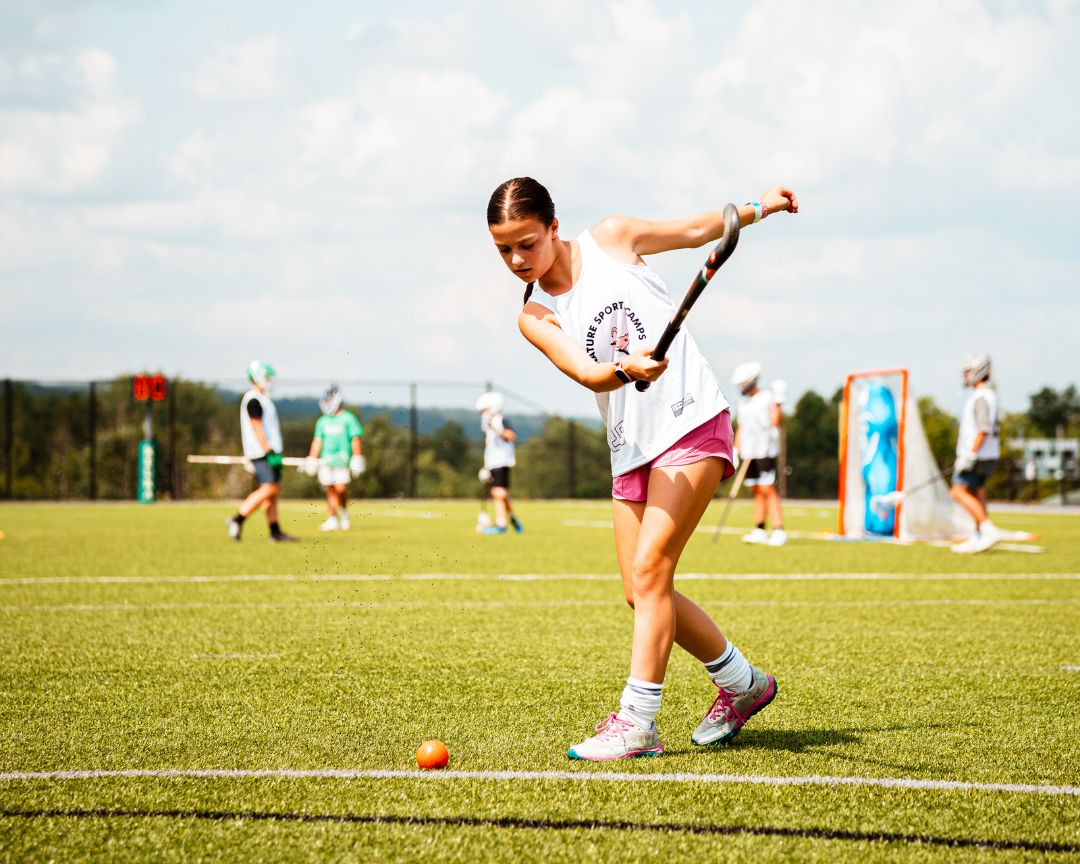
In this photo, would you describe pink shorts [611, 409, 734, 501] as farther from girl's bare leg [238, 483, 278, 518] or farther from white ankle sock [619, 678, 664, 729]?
girl's bare leg [238, 483, 278, 518]

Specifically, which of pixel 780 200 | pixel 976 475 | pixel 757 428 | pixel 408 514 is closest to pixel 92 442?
pixel 408 514

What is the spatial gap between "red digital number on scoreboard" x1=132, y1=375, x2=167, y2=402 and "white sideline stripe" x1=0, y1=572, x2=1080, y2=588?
23880 millimetres

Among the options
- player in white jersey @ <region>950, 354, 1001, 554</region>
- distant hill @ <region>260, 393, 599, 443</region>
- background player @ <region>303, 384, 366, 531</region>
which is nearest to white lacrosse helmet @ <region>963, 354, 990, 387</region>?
player in white jersey @ <region>950, 354, 1001, 554</region>

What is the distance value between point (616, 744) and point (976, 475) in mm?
10962

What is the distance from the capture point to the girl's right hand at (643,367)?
3.72 m

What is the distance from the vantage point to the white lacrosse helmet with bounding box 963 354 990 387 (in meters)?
14.2

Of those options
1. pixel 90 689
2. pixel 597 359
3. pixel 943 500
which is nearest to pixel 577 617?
pixel 90 689

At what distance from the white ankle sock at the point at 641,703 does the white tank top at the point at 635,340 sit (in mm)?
753

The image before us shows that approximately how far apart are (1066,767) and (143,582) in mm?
8382

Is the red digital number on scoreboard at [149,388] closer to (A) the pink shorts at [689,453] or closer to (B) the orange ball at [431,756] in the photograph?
(A) the pink shorts at [689,453]

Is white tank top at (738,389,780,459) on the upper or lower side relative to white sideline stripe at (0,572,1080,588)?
upper

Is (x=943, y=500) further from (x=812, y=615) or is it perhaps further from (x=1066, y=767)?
(x=1066, y=767)

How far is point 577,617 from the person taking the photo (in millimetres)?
8172

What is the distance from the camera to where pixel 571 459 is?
37844 millimetres
